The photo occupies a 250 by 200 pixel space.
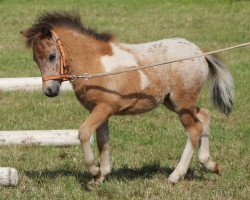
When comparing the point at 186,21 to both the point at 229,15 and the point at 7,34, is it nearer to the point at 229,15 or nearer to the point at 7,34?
the point at 229,15

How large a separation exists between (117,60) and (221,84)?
4.56 ft

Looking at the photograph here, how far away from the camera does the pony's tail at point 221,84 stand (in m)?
7.92

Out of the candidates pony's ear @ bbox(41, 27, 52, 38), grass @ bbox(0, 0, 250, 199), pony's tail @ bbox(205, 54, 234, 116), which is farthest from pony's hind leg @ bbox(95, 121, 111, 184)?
pony's tail @ bbox(205, 54, 234, 116)

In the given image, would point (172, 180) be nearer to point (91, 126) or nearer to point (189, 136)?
point (189, 136)

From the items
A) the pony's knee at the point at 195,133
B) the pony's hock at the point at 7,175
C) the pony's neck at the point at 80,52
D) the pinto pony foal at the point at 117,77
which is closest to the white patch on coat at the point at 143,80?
the pinto pony foal at the point at 117,77

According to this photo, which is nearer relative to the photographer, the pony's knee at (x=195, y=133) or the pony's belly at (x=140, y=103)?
the pony's belly at (x=140, y=103)

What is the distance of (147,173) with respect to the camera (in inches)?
310

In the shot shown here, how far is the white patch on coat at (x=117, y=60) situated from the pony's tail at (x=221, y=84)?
3.36 ft

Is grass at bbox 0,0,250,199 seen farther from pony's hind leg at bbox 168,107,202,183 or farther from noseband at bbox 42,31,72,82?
noseband at bbox 42,31,72,82

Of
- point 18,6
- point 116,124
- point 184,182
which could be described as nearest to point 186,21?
point 18,6

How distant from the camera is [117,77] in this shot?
7176 mm

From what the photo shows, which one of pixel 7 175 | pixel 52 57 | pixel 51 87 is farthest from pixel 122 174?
pixel 52 57

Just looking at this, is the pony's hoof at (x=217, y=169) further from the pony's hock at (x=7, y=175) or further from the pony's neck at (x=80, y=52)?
the pony's hock at (x=7, y=175)

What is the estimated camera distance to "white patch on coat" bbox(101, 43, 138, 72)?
720cm
